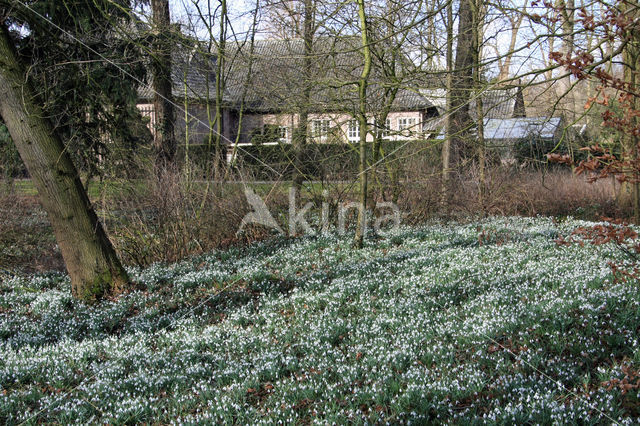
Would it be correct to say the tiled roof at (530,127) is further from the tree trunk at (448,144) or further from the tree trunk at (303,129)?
the tree trunk at (303,129)

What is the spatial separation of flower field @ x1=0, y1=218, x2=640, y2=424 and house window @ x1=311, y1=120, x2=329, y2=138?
351 cm

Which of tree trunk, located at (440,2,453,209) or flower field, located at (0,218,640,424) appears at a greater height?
tree trunk, located at (440,2,453,209)

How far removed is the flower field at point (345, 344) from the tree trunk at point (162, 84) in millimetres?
3968

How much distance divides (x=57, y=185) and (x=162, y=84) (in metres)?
7.55

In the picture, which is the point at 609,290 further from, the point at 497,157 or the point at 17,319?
the point at 497,157

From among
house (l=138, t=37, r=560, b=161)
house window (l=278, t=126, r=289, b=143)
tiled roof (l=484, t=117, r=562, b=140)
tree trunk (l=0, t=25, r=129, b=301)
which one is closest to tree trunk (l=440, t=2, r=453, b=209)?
house (l=138, t=37, r=560, b=161)

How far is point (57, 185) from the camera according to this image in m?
7.36

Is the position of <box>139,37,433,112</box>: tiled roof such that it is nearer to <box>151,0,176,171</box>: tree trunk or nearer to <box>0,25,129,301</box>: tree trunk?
<box>151,0,176,171</box>: tree trunk

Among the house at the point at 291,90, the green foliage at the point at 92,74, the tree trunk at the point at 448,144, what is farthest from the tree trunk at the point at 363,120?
the green foliage at the point at 92,74

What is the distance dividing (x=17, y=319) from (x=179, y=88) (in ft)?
27.8

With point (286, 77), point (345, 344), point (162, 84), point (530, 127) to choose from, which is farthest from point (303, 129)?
point (530, 127)

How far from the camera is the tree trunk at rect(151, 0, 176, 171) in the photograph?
10992 millimetres

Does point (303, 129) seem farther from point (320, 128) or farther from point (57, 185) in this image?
point (57, 185)

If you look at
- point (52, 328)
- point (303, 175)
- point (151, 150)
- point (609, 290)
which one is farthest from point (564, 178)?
point (52, 328)
